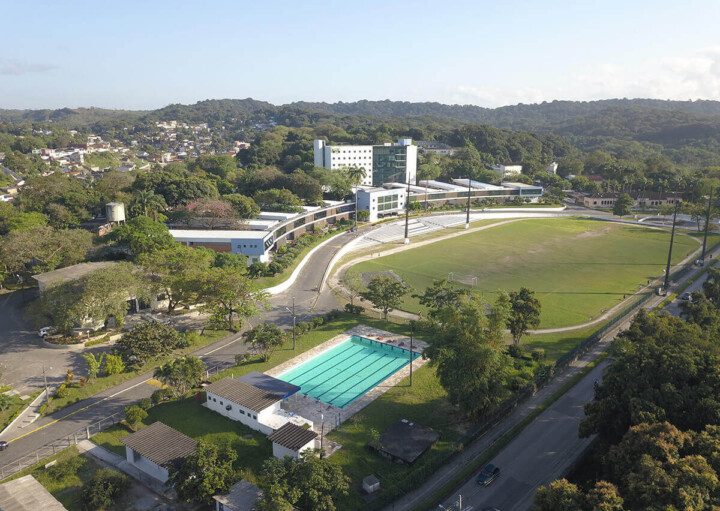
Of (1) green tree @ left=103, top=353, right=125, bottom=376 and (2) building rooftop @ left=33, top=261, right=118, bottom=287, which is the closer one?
(1) green tree @ left=103, top=353, right=125, bottom=376

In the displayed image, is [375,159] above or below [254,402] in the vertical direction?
above

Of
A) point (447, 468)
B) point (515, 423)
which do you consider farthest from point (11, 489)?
point (515, 423)

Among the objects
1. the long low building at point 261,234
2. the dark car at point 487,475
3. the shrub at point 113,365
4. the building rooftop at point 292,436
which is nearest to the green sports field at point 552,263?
the long low building at point 261,234

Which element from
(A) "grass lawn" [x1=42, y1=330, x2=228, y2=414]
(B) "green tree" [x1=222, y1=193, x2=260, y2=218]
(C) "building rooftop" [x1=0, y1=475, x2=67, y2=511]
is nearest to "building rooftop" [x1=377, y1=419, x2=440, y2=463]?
(C) "building rooftop" [x1=0, y1=475, x2=67, y2=511]

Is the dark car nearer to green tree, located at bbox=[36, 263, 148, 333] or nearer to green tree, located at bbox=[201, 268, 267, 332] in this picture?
green tree, located at bbox=[201, 268, 267, 332]

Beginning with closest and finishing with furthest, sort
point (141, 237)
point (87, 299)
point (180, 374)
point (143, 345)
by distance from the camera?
1. point (180, 374)
2. point (143, 345)
3. point (87, 299)
4. point (141, 237)

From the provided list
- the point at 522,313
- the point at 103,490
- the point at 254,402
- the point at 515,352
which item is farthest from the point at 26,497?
the point at 522,313

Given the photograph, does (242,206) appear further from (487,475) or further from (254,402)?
(487,475)
